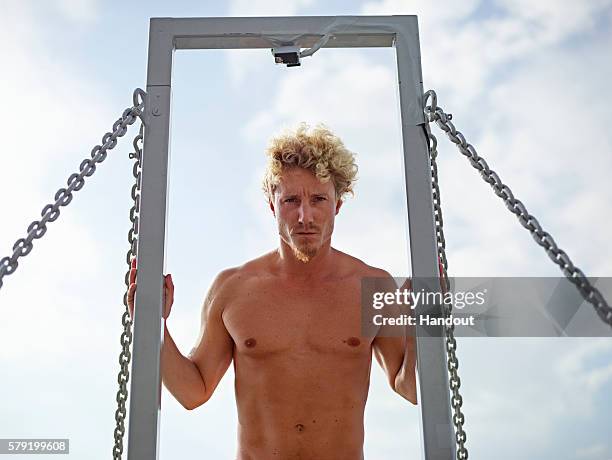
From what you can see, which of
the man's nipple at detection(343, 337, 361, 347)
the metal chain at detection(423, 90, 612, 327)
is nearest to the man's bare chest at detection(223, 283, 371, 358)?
the man's nipple at detection(343, 337, 361, 347)

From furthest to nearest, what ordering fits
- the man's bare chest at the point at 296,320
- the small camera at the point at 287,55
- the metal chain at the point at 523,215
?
1. the man's bare chest at the point at 296,320
2. the small camera at the point at 287,55
3. the metal chain at the point at 523,215

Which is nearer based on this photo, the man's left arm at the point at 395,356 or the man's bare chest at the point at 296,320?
the man's left arm at the point at 395,356

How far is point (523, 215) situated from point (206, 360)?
1352 mm

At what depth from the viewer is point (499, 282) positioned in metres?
2.22

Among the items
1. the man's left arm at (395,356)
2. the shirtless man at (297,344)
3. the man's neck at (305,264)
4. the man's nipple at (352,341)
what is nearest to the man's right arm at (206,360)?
the shirtless man at (297,344)

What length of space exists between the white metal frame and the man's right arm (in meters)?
0.39

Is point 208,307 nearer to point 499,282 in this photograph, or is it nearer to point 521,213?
point 499,282

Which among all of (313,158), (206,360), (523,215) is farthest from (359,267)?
(523,215)

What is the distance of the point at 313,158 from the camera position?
2740 mm

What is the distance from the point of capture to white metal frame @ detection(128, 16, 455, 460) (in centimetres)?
205

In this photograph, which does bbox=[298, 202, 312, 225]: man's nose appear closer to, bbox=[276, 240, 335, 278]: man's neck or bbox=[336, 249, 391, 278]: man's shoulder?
bbox=[276, 240, 335, 278]: man's neck

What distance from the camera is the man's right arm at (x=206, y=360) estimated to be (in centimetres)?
252

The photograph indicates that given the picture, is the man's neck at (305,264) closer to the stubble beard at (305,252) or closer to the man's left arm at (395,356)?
the stubble beard at (305,252)

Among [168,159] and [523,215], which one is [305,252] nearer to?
[168,159]
